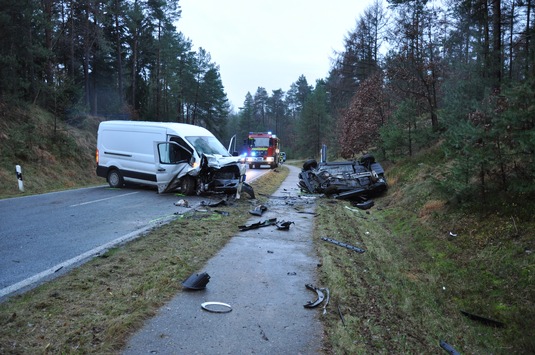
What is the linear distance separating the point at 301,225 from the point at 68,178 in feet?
48.0

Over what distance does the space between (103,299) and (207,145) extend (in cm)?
1066

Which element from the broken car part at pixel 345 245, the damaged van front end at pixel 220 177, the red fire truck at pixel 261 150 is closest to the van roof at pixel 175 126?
the damaged van front end at pixel 220 177

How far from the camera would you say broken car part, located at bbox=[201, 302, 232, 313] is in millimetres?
3896

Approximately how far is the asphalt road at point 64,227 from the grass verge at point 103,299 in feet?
1.53

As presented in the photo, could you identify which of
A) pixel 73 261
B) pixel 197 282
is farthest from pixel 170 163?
pixel 197 282

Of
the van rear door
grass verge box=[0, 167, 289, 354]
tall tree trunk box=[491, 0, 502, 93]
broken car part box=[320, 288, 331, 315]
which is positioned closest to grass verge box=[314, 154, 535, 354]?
broken car part box=[320, 288, 331, 315]

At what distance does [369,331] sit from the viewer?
12.4 ft

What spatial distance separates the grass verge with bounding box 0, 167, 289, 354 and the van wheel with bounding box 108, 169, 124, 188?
9226mm

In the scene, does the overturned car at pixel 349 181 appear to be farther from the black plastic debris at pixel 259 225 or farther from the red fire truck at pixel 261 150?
the red fire truck at pixel 261 150

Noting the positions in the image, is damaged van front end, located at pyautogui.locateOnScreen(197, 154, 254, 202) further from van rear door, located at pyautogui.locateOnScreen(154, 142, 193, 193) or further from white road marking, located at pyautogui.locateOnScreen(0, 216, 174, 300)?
white road marking, located at pyautogui.locateOnScreen(0, 216, 174, 300)

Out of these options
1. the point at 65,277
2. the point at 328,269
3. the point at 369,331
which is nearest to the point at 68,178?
the point at 65,277

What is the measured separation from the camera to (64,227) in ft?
25.2

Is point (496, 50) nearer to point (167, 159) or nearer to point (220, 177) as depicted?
point (220, 177)

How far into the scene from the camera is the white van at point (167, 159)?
13086 millimetres
